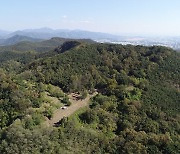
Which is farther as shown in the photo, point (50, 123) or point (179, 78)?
point (179, 78)

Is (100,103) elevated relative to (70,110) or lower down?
elevated

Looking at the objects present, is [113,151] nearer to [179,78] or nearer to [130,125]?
[130,125]

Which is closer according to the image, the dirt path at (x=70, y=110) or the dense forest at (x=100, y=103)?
the dense forest at (x=100, y=103)

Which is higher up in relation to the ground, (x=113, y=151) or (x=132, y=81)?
(x=132, y=81)

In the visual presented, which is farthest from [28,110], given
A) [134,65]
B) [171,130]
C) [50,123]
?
[134,65]
